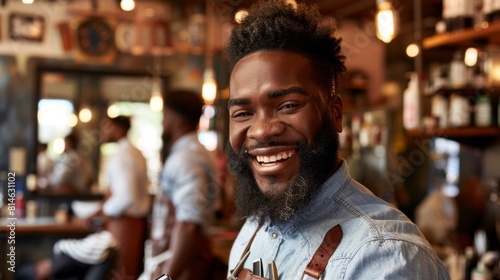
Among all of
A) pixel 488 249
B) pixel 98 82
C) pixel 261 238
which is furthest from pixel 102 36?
pixel 261 238

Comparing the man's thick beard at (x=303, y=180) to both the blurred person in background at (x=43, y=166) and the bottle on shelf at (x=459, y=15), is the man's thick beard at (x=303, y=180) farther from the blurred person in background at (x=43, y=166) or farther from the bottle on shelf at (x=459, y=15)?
the blurred person in background at (x=43, y=166)

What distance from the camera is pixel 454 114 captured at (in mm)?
4293

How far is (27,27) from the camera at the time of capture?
21.0 feet

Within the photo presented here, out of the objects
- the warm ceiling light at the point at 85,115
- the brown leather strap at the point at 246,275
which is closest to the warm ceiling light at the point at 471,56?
the brown leather strap at the point at 246,275

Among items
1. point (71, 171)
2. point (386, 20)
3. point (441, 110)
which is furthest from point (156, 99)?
point (386, 20)

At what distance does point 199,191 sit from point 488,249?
1924mm

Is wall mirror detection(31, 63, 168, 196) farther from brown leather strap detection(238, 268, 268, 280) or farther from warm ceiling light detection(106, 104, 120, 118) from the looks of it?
brown leather strap detection(238, 268, 268, 280)

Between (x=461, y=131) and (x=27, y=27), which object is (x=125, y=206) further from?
(x=27, y=27)

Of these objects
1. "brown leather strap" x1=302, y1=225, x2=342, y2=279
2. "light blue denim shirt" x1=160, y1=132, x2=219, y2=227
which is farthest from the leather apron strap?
"light blue denim shirt" x1=160, y1=132, x2=219, y2=227

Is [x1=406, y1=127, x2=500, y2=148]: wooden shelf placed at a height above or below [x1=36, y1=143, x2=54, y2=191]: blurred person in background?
above

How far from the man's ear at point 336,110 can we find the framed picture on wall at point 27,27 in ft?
18.2

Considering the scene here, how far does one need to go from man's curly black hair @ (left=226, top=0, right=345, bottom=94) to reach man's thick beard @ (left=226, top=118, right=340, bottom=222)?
11 centimetres

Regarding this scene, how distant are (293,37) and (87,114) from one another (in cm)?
561

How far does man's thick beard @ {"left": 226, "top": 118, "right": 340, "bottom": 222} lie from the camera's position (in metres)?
1.24
